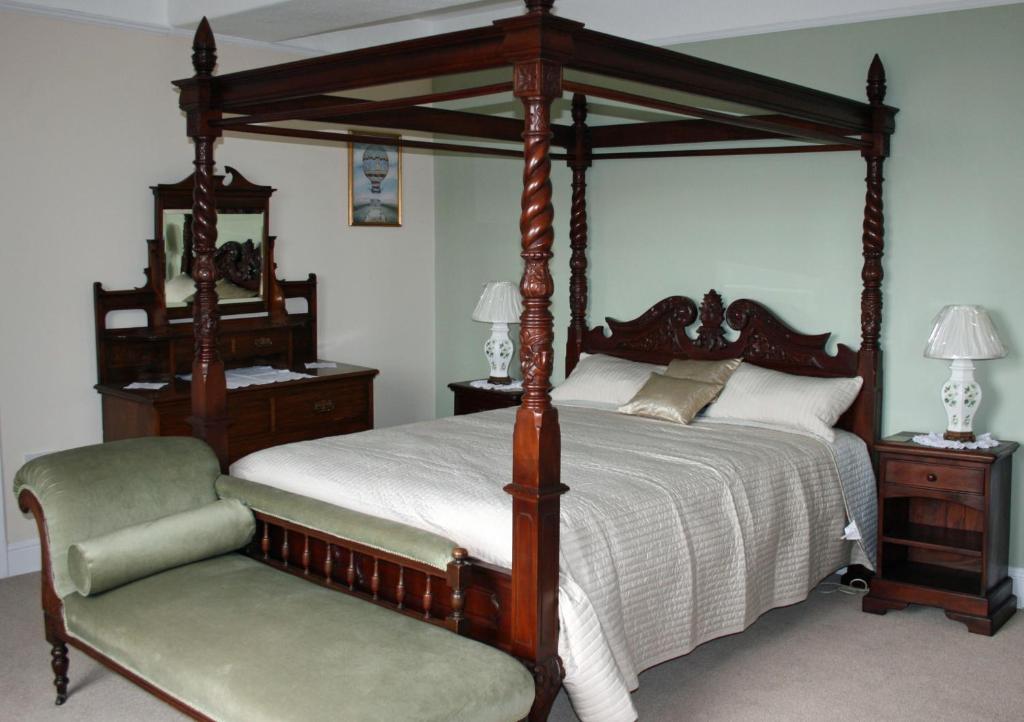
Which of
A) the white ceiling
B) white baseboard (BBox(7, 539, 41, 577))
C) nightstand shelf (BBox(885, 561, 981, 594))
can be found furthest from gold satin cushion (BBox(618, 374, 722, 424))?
white baseboard (BBox(7, 539, 41, 577))

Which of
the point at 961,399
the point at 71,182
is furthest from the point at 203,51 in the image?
the point at 961,399

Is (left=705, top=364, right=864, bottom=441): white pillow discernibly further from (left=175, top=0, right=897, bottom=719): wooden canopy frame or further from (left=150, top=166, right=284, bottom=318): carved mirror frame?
(left=150, top=166, right=284, bottom=318): carved mirror frame

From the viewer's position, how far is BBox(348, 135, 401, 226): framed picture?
6203 mm

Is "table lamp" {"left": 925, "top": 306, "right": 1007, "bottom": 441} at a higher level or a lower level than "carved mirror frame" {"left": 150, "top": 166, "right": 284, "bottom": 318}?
lower

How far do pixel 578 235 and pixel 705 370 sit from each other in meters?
1.15

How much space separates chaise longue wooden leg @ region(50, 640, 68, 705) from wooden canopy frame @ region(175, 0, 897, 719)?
96 centimetres

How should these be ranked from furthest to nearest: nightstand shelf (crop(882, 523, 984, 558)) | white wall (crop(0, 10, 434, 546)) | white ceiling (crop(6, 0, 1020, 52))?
1. white wall (crop(0, 10, 434, 546))
2. white ceiling (crop(6, 0, 1020, 52))
3. nightstand shelf (crop(882, 523, 984, 558))

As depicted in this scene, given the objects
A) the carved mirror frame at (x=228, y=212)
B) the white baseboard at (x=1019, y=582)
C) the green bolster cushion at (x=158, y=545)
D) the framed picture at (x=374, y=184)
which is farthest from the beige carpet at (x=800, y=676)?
the framed picture at (x=374, y=184)

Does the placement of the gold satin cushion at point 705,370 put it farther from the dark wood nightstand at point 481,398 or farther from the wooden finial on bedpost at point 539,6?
the wooden finial on bedpost at point 539,6

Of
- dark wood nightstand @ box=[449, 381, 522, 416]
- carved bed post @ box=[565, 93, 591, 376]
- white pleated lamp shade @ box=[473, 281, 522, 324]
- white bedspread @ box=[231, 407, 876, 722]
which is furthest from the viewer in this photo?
white pleated lamp shade @ box=[473, 281, 522, 324]

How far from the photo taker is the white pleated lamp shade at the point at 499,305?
5859 mm

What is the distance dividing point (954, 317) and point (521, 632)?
241 centimetres

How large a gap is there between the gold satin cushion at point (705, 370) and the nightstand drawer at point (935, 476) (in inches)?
33.9

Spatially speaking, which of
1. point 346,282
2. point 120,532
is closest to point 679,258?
point 346,282
